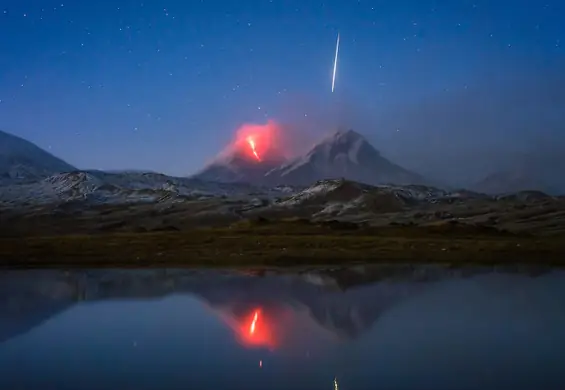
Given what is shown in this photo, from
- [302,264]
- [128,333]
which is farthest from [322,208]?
[128,333]

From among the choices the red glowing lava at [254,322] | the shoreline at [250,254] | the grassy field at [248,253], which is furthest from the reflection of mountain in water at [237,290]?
the grassy field at [248,253]

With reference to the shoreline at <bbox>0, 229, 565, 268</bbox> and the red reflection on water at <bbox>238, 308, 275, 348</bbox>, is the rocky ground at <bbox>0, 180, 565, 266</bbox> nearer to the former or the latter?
the shoreline at <bbox>0, 229, 565, 268</bbox>

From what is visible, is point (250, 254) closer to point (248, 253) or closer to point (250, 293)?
point (248, 253)

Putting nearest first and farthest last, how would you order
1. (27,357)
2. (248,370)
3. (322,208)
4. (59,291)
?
(248,370), (27,357), (59,291), (322,208)

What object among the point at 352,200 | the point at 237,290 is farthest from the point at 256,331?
the point at 352,200

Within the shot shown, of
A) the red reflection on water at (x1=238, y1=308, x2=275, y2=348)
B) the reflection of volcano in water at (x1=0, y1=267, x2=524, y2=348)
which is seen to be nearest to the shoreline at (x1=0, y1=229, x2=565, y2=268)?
the reflection of volcano in water at (x1=0, y1=267, x2=524, y2=348)

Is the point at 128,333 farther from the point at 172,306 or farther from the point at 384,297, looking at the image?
the point at 384,297
